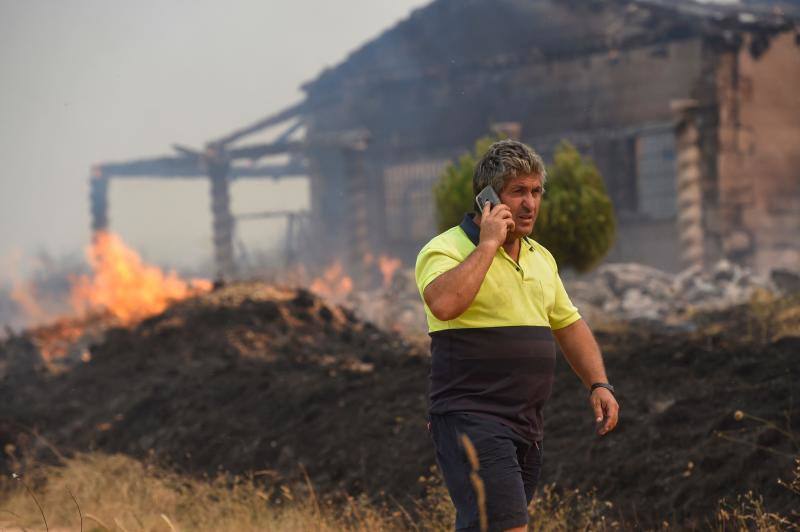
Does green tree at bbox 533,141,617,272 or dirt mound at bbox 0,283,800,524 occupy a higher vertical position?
green tree at bbox 533,141,617,272

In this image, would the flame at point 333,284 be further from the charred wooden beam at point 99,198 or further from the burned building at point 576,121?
the charred wooden beam at point 99,198

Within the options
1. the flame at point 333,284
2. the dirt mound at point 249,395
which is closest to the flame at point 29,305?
the flame at point 333,284

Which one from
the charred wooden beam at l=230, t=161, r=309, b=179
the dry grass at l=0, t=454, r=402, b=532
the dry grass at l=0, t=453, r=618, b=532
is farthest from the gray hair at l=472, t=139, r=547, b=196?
the charred wooden beam at l=230, t=161, r=309, b=179

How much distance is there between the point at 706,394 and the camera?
7535mm

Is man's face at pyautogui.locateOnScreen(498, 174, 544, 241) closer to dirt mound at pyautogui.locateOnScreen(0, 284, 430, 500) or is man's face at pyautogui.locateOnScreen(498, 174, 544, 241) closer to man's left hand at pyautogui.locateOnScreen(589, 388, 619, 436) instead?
man's left hand at pyautogui.locateOnScreen(589, 388, 619, 436)

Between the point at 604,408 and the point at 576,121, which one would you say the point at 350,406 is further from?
the point at 576,121

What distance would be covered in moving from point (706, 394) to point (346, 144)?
671 inches

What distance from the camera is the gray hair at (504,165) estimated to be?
3.62 metres

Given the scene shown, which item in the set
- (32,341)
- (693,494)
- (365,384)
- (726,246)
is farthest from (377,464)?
(726,246)

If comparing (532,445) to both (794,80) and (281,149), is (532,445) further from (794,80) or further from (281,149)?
(281,149)

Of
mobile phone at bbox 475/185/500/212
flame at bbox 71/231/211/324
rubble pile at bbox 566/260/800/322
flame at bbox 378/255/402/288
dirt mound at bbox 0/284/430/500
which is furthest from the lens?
flame at bbox 378/255/402/288

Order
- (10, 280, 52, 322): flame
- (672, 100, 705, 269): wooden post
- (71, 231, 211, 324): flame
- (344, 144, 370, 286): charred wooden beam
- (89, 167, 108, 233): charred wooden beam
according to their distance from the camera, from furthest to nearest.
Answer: (10, 280, 52, 322): flame < (89, 167, 108, 233): charred wooden beam < (344, 144, 370, 286): charred wooden beam < (672, 100, 705, 269): wooden post < (71, 231, 211, 324): flame

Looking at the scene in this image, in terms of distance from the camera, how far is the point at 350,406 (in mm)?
9344

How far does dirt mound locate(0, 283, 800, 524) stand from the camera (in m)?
6.38
